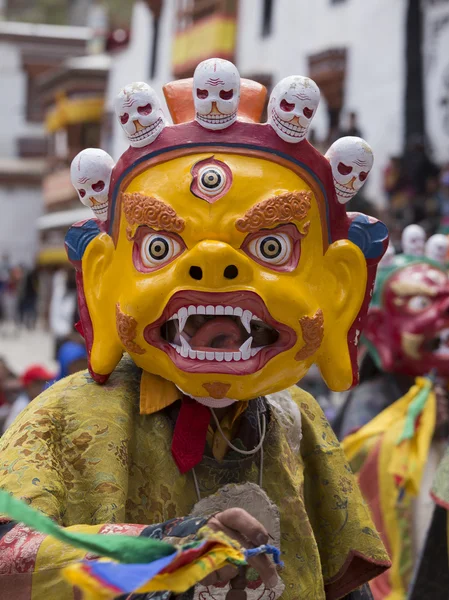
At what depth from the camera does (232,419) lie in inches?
110

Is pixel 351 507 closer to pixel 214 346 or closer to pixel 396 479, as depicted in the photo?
pixel 214 346

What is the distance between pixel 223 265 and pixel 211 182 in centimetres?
21

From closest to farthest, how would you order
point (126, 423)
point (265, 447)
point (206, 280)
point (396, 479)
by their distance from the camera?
point (206, 280)
point (126, 423)
point (265, 447)
point (396, 479)

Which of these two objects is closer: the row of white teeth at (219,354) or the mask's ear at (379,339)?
the row of white teeth at (219,354)

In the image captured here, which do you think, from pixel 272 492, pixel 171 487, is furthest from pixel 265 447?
pixel 171 487

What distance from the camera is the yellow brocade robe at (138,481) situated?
239 centimetres

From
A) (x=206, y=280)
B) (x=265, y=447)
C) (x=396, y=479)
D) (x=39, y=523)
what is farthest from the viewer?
(x=396, y=479)

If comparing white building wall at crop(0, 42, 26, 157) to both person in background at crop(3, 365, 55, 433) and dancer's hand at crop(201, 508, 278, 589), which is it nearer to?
person in background at crop(3, 365, 55, 433)

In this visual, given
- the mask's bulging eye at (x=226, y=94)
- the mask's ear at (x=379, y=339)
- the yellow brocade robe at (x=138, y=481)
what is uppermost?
the mask's bulging eye at (x=226, y=94)

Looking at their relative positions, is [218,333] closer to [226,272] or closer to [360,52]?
[226,272]

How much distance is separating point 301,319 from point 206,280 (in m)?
0.25

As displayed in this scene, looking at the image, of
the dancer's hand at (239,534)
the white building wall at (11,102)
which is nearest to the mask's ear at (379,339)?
the dancer's hand at (239,534)

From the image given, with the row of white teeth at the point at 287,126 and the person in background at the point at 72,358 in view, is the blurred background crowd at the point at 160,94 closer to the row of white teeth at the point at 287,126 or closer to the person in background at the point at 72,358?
the person in background at the point at 72,358

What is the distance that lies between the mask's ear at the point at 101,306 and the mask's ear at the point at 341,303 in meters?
0.49
